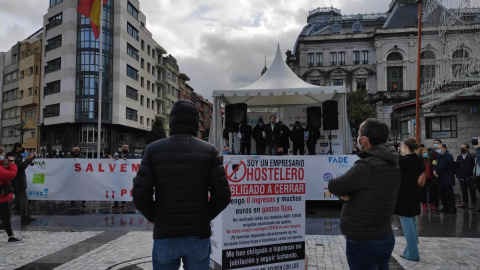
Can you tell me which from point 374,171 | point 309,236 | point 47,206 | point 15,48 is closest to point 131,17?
point 15,48

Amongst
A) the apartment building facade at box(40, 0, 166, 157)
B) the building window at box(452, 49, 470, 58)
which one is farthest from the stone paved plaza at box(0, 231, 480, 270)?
the apartment building facade at box(40, 0, 166, 157)

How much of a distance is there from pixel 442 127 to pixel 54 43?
48054 mm

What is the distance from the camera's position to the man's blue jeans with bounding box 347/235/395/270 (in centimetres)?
315

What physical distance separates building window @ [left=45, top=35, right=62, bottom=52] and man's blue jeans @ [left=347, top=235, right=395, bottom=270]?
55298 millimetres

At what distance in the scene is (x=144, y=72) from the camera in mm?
61656

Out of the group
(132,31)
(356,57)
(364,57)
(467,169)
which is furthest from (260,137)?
(364,57)

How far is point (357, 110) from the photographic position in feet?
172

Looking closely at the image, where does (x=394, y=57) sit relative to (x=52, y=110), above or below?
above

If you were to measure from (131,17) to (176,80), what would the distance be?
85.4 ft

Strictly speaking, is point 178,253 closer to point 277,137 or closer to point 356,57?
point 277,137

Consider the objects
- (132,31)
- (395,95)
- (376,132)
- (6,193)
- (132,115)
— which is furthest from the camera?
(395,95)

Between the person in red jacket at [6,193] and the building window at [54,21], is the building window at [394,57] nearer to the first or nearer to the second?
the building window at [54,21]

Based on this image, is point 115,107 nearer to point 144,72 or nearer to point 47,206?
point 144,72

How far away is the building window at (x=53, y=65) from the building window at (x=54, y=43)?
192cm
